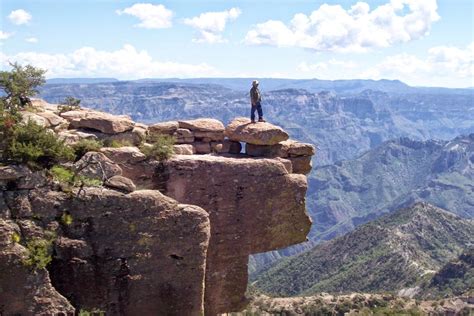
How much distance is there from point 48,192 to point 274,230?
13462 millimetres

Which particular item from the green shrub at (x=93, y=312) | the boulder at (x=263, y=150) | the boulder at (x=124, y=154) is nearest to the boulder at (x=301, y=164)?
the boulder at (x=263, y=150)

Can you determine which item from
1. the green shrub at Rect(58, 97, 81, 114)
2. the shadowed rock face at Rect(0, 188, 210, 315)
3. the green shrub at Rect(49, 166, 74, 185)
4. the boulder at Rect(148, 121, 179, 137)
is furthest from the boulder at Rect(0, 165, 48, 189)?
the boulder at Rect(148, 121, 179, 137)

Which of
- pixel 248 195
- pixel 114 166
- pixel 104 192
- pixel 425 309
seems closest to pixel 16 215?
pixel 104 192

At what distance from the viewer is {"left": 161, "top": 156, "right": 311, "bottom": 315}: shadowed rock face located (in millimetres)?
27375

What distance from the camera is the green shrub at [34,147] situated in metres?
20.2

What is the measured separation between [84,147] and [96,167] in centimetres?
172

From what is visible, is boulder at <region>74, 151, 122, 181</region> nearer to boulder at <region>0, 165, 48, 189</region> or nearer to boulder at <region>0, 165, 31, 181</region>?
boulder at <region>0, 165, 48, 189</region>

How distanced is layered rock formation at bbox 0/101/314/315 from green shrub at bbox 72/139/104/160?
0.85 metres

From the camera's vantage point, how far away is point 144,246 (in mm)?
21234

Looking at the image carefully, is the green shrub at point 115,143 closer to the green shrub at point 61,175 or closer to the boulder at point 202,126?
the boulder at point 202,126

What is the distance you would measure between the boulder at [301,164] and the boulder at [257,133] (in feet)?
5.34

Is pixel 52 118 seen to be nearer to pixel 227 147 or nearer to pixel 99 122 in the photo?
pixel 99 122

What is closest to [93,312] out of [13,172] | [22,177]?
[22,177]

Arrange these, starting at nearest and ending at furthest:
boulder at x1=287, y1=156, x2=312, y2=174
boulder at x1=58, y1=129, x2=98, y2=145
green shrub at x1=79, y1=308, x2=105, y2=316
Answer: green shrub at x1=79, y1=308, x2=105, y2=316
boulder at x1=58, y1=129, x2=98, y2=145
boulder at x1=287, y1=156, x2=312, y2=174
